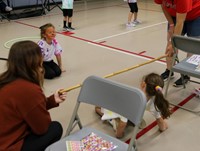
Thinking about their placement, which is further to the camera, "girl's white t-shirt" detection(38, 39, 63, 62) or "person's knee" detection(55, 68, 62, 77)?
"person's knee" detection(55, 68, 62, 77)

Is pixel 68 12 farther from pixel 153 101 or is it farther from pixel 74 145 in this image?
pixel 74 145

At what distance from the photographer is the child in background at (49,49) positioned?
138 inches

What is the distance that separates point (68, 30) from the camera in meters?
6.01

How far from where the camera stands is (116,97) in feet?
5.56

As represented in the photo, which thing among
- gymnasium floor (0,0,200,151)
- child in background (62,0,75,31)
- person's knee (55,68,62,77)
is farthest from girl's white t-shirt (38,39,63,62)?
child in background (62,0,75,31)

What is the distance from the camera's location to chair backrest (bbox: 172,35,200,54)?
242 centimetres

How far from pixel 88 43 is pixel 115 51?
659mm

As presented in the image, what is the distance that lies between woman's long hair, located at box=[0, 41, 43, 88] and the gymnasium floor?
3.48ft

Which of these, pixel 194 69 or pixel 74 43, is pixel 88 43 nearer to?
pixel 74 43

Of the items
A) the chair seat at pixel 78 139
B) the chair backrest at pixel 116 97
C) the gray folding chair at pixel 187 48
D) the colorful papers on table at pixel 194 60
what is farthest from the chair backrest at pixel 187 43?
the chair seat at pixel 78 139

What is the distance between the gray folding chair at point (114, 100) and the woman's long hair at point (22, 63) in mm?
366

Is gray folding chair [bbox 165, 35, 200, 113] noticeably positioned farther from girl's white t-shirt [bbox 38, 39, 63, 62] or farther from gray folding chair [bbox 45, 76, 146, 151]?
girl's white t-shirt [bbox 38, 39, 63, 62]

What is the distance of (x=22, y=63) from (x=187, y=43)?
1532mm

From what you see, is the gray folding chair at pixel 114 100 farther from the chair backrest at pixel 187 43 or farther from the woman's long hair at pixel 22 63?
the chair backrest at pixel 187 43
